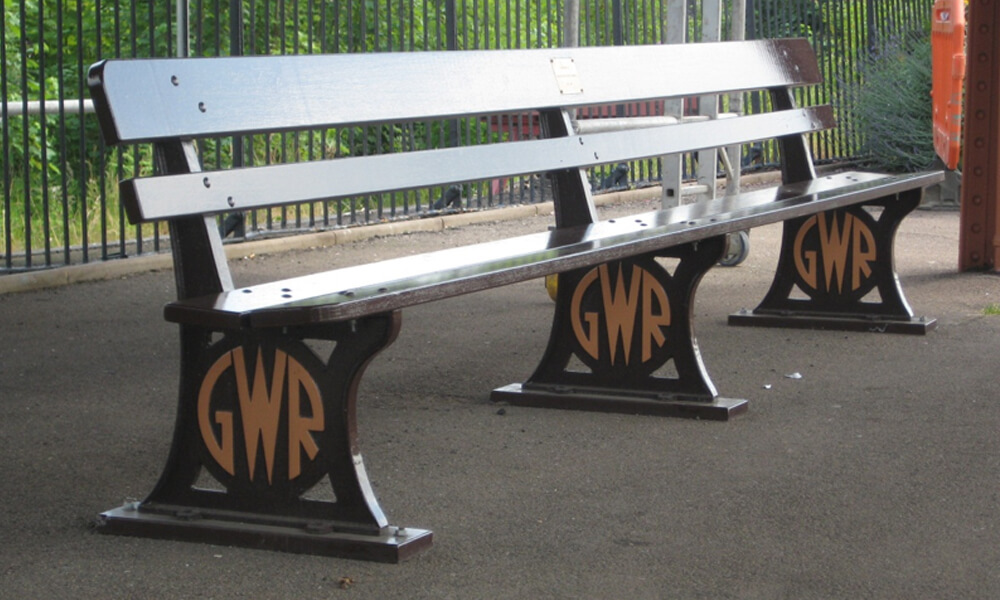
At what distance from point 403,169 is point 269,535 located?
1296 millimetres

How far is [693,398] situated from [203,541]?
190 cm

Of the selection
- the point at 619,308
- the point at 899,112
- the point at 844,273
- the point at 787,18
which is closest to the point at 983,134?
the point at 844,273

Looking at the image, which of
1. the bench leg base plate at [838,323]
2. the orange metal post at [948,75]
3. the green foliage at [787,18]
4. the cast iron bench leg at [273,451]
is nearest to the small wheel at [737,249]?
the orange metal post at [948,75]

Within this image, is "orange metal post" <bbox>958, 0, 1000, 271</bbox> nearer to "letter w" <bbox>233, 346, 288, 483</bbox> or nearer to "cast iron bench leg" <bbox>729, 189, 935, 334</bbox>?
"cast iron bench leg" <bbox>729, 189, 935, 334</bbox>

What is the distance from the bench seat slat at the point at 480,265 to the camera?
10.8 feet

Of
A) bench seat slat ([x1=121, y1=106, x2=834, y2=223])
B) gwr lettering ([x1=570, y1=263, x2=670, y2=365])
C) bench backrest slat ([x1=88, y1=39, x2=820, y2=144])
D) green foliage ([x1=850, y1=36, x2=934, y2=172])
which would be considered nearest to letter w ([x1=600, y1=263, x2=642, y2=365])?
gwr lettering ([x1=570, y1=263, x2=670, y2=365])

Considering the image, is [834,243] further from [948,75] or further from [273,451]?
[273,451]

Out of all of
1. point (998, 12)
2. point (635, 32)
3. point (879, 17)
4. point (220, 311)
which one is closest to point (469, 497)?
point (220, 311)

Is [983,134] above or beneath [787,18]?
beneath

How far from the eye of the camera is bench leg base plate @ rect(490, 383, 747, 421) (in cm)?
482

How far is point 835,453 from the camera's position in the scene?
4.38 metres

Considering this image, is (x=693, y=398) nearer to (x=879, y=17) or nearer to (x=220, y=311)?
(x=220, y=311)

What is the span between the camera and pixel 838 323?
642 cm

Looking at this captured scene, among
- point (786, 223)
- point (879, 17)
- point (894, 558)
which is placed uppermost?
point (879, 17)
